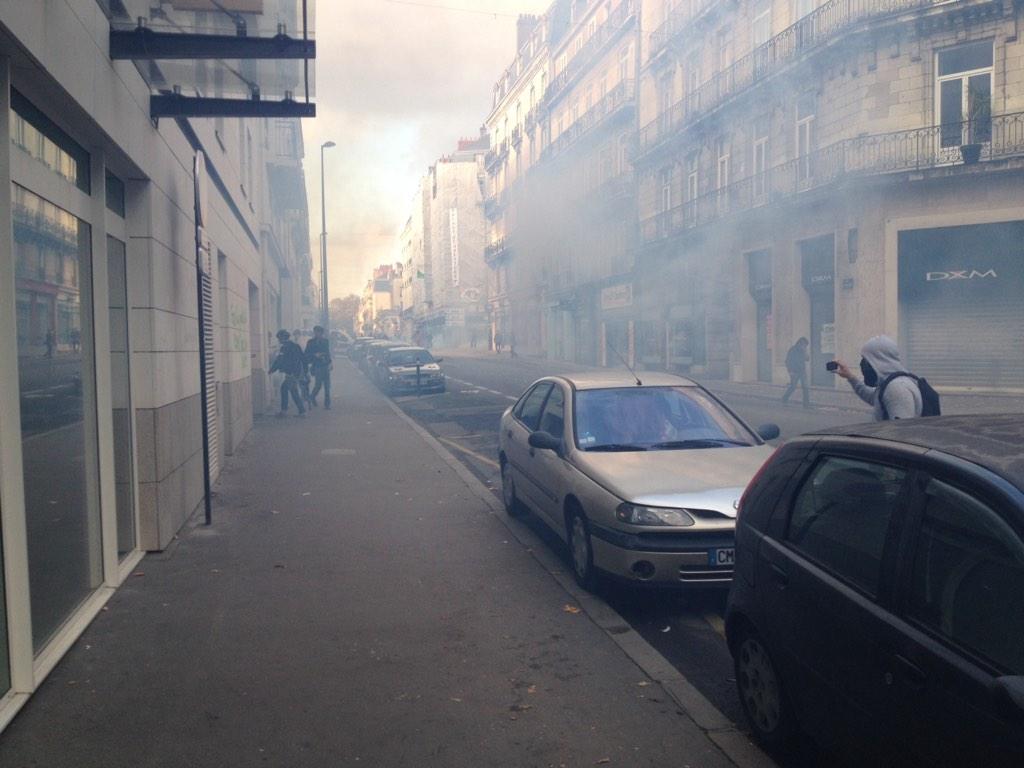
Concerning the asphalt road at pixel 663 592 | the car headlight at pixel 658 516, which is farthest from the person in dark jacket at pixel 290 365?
the car headlight at pixel 658 516

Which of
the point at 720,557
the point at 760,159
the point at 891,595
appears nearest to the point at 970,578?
the point at 891,595

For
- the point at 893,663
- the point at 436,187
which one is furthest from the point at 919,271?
the point at 436,187

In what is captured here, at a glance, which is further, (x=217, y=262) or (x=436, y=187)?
(x=436, y=187)

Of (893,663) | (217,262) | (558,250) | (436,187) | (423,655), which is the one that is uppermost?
(436,187)

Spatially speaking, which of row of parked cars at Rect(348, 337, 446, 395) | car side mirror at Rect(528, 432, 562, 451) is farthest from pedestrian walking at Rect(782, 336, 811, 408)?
car side mirror at Rect(528, 432, 562, 451)

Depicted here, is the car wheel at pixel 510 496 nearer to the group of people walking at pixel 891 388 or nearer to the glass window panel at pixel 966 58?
the group of people walking at pixel 891 388

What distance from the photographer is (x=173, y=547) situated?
24.0 ft

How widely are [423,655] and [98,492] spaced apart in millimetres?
2449

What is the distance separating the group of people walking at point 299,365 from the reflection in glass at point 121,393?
1247 centimetres

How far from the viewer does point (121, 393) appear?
21.3 feet

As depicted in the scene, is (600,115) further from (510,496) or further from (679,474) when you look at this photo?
(679,474)

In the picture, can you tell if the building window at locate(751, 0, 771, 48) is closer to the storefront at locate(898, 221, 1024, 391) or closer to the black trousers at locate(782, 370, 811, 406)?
the storefront at locate(898, 221, 1024, 391)

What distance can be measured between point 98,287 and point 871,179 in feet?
64.0

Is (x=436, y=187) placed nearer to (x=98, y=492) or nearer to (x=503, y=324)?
(x=503, y=324)
